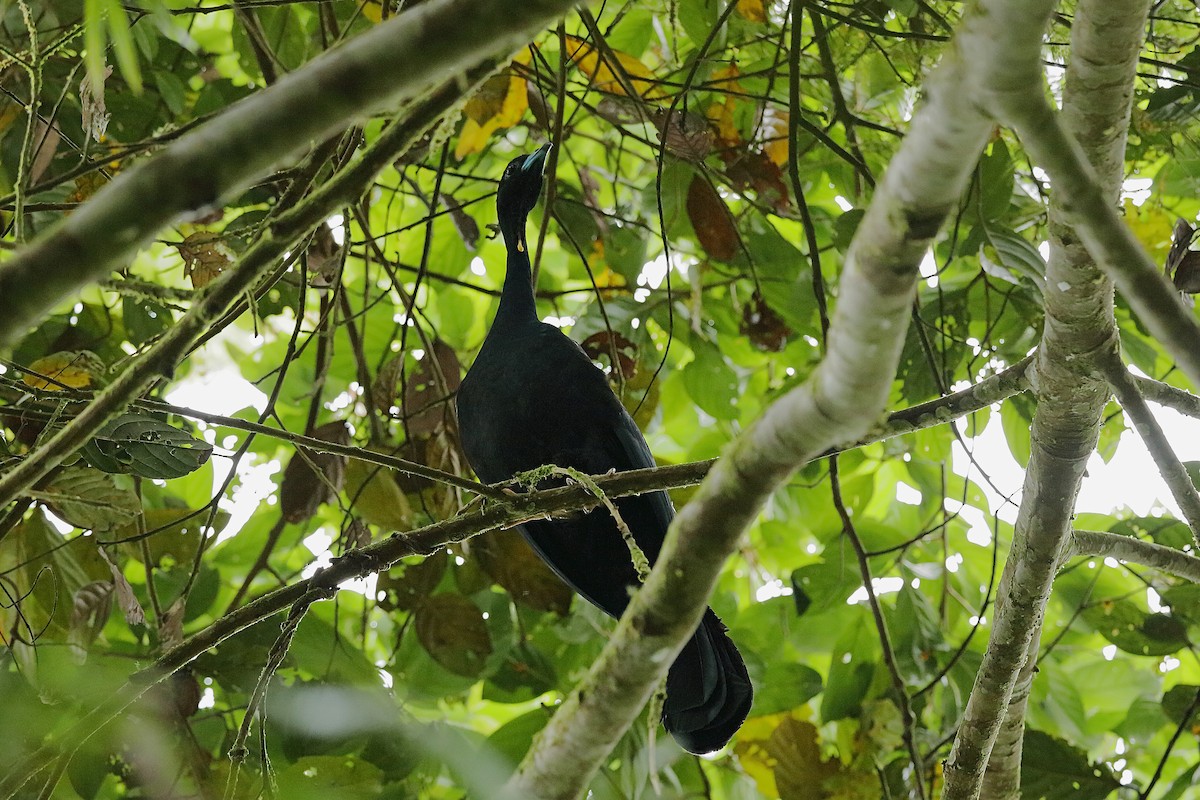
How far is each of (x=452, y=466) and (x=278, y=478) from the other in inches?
32.1

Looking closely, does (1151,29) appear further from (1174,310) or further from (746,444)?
(746,444)

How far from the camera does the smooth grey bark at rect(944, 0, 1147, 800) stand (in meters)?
1.11

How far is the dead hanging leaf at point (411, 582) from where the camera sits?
2895mm

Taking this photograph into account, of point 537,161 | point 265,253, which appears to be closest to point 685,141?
point 537,161

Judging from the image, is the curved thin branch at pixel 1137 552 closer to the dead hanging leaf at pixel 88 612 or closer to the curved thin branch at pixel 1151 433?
the curved thin branch at pixel 1151 433

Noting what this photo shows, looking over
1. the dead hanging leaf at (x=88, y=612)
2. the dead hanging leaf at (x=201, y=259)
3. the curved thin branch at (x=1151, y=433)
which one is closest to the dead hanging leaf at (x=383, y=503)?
the dead hanging leaf at (x=88, y=612)

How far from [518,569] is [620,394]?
2.03 ft

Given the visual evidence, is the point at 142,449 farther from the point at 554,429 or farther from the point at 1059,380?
the point at 1059,380

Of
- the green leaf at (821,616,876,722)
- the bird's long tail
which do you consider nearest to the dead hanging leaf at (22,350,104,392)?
the bird's long tail

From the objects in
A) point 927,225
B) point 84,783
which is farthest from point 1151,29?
point 84,783

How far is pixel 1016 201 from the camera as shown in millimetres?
2928

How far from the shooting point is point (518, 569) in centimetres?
304

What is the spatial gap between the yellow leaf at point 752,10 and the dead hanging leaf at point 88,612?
2258mm

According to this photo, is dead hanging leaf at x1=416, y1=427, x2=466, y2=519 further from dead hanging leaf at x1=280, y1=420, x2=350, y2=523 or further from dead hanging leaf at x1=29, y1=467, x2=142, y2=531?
dead hanging leaf at x1=29, y1=467, x2=142, y2=531
